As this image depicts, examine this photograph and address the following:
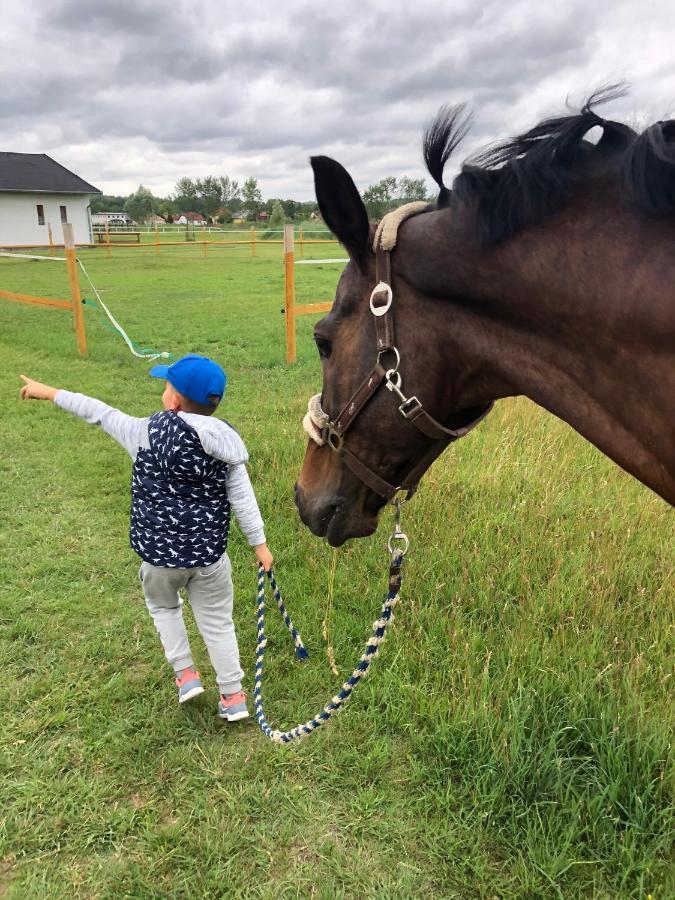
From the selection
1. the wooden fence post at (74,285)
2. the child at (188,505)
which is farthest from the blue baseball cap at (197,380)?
the wooden fence post at (74,285)

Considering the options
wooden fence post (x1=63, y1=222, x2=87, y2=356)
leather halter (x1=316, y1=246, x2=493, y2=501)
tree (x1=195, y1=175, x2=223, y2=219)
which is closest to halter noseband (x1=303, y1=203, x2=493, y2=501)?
leather halter (x1=316, y1=246, x2=493, y2=501)

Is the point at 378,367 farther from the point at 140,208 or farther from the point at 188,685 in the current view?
the point at 140,208

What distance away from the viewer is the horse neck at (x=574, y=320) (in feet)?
4.33

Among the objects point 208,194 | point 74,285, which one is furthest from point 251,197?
point 74,285

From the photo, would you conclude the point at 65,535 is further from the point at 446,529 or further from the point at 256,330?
the point at 256,330

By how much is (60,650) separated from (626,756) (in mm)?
2754

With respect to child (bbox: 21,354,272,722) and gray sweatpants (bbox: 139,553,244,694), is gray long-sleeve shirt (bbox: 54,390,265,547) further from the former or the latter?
gray sweatpants (bbox: 139,553,244,694)

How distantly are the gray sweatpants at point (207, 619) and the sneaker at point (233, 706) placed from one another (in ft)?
0.09

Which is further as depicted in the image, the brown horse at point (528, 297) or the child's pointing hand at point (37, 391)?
the child's pointing hand at point (37, 391)

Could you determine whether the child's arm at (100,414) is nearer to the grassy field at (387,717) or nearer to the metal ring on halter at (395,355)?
the grassy field at (387,717)

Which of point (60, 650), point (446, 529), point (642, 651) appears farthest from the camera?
point (446, 529)

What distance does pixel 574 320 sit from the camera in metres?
1.42

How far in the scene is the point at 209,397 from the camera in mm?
2559

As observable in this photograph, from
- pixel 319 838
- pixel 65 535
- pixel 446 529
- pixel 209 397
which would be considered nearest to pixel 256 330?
pixel 65 535
